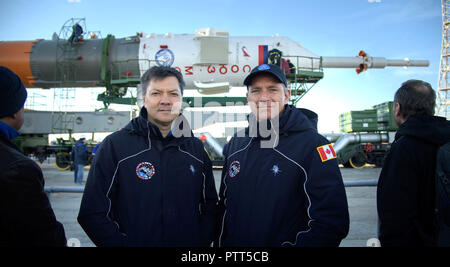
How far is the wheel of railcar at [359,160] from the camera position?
1409cm

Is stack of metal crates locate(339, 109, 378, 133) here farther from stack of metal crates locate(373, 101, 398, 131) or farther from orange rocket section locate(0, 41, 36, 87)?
orange rocket section locate(0, 41, 36, 87)

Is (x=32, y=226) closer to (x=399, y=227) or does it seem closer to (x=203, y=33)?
(x=399, y=227)

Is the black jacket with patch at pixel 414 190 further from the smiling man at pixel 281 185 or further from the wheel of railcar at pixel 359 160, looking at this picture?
the wheel of railcar at pixel 359 160

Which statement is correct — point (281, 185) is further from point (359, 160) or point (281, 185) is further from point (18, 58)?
point (18, 58)

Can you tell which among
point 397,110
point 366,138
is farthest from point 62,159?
point 366,138

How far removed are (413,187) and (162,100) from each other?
2.07 m

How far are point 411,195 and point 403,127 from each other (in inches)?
21.2

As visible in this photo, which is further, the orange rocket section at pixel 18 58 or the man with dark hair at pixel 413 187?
the orange rocket section at pixel 18 58

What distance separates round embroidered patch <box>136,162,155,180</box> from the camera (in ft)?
6.50

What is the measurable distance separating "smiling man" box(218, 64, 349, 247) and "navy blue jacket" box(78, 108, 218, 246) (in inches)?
12.5

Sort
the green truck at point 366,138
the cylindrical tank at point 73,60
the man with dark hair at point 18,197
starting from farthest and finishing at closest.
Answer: the green truck at point 366,138
the cylindrical tank at point 73,60
the man with dark hair at point 18,197

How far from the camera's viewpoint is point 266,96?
7.02ft

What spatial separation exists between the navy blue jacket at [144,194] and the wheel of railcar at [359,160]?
14.3m

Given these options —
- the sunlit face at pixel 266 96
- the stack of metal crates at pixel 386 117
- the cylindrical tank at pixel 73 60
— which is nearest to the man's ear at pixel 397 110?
the sunlit face at pixel 266 96
